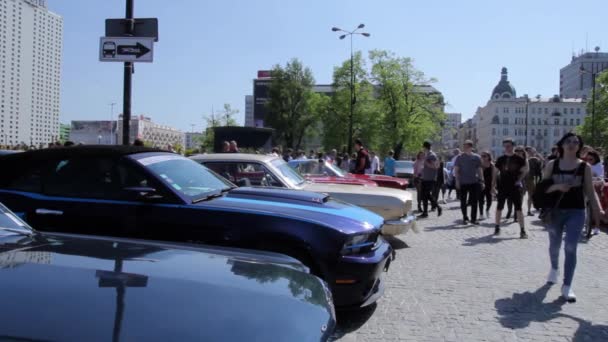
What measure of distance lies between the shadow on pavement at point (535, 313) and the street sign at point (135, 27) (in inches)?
250

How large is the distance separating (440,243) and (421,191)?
395 cm

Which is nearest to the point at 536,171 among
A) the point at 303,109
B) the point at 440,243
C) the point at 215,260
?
the point at 440,243

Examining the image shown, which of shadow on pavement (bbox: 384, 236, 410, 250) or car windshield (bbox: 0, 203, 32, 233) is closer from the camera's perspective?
car windshield (bbox: 0, 203, 32, 233)

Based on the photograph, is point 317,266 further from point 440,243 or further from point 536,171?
point 536,171

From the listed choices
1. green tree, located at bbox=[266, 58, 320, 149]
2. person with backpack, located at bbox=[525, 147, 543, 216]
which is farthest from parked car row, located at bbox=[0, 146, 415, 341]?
green tree, located at bbox=[266, 58, 320, 149]

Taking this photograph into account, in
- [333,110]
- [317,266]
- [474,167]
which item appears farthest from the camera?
[333,110]

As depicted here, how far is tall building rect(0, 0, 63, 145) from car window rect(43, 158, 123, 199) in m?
27.7

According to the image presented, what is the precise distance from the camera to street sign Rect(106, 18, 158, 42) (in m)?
8.15

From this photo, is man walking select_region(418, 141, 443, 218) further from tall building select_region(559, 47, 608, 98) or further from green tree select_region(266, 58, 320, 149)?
tall building select_region(559, 47, 608, 98)

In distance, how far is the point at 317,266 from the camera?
4.28m

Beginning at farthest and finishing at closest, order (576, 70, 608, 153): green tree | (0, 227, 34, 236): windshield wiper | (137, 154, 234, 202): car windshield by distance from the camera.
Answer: (576, 70, 608, 153): green tree < (137, 154, 234, 202): car windshield < (0, 227, 34, 236): windshield wiper

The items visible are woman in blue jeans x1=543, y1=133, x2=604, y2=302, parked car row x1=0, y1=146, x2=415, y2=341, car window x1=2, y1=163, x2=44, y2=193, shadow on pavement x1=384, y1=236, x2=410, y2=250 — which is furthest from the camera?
shadow on pavement x1=384, y1=236, x2=410, y2=250

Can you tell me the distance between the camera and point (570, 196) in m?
5.58

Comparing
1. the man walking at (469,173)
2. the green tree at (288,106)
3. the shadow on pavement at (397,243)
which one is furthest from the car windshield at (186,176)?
the green tree at (288,106)
